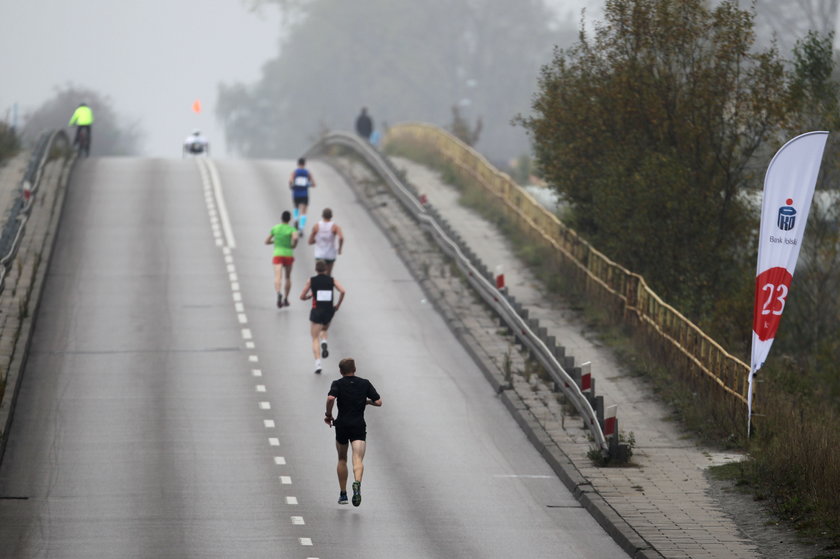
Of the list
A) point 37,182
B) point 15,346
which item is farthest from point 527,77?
point 15,346

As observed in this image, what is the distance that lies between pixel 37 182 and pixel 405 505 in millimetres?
21554

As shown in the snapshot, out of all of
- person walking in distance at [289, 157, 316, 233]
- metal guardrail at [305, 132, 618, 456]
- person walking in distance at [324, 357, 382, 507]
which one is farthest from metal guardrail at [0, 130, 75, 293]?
person walking in distance at [324, 357, 382, 507]

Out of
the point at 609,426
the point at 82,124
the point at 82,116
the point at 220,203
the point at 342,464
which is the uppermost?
the point at 82,116

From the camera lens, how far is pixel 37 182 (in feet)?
119

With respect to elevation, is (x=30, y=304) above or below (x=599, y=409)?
below

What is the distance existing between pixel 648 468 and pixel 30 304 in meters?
11.9

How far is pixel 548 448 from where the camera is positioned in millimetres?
19500

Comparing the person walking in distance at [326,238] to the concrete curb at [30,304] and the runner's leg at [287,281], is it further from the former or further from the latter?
the concrete curb at [30,304]

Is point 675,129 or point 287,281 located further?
point 675,129

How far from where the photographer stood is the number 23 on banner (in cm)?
1880

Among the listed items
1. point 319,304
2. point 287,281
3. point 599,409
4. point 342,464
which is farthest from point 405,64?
point 342,464

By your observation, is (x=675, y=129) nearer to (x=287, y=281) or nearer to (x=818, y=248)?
(x=818, y=248)

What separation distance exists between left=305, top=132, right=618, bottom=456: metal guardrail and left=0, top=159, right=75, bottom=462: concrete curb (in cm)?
723

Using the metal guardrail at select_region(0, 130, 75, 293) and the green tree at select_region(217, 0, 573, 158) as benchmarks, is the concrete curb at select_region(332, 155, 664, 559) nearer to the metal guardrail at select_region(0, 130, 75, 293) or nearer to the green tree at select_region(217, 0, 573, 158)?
the metal guardrail at select_region(0, 130, 75, 293)
